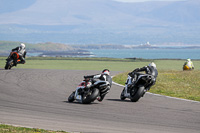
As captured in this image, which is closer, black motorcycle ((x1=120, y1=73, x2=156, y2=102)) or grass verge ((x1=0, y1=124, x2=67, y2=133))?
grass verge ((x1=0, y1=124, x2=67, y2=133))

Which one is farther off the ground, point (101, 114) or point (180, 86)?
point (180, 86)

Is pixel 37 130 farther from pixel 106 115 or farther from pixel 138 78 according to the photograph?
pixel 138 78

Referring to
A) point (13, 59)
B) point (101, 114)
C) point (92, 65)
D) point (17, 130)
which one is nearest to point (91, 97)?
point (101, 114)

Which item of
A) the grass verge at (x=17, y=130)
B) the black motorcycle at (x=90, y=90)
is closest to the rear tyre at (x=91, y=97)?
the black motorcycle at (x=90, y=90)

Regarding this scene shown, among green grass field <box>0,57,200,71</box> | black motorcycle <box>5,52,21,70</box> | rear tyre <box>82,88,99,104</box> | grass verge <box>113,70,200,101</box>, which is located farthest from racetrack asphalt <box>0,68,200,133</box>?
green grass field <box>0,57,200,71</box>

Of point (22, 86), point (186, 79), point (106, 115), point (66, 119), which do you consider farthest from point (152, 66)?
point (186, 79)

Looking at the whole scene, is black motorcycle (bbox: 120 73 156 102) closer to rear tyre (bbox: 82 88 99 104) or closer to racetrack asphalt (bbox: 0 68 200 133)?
racetrack asphalt (bbox: 0 68 200 133)

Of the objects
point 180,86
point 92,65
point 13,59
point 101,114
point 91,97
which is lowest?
point 101,114

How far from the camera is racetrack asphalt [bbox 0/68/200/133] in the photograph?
13086 millimetres

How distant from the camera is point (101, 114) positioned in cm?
1571

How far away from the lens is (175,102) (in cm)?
2009

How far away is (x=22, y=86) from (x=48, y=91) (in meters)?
2.83

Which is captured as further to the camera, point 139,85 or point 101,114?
point 139,85

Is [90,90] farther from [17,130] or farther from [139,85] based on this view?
[17,130]
